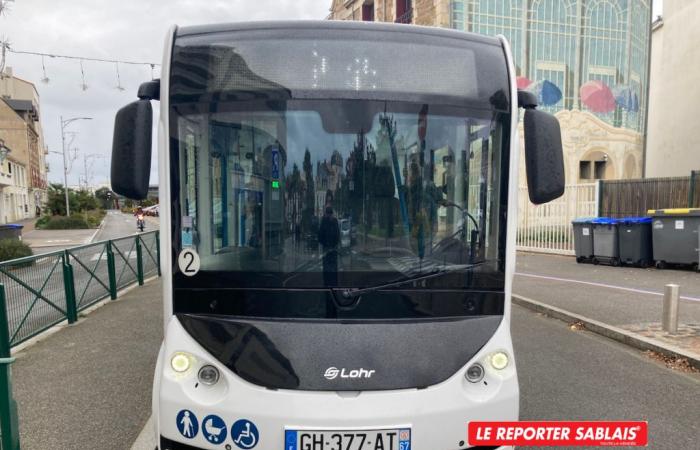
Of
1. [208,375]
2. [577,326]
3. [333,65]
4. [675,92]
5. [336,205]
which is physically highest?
[675,92]

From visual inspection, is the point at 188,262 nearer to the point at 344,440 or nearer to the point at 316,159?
the point at 316,159

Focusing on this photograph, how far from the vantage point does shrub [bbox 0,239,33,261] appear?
12391 mm

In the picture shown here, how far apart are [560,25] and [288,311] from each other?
30.6m

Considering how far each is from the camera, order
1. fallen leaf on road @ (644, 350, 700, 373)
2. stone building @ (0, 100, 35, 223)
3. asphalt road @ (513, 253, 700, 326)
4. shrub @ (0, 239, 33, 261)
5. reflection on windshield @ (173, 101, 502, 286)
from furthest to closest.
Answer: stone building @ (0, 100, 35, 223) → shrub @ (0, 239, 33, 261) → asphalt road @ (513, 253, 700, 326) → fallen leaf on road @ (644, 350, 700, 373) → reflection on windshield @ (173, 101, 502, 286)

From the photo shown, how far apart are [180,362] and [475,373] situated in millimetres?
1581

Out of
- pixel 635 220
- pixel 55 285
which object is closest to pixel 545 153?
pixel 55 285

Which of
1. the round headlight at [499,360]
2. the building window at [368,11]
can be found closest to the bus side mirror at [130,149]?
the round headlight at [499,360]

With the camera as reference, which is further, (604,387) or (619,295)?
(619,295)

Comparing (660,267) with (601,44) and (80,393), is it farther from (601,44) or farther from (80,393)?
(601,44)

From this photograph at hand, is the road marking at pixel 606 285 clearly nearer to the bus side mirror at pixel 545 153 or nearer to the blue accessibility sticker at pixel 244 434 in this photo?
the bus side mirror at pixel 545 153

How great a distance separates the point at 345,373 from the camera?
2264mm

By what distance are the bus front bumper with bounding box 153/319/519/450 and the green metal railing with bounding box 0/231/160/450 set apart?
1.15m

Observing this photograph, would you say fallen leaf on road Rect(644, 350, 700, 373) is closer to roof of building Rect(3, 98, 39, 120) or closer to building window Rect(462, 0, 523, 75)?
building window Rect(462, 0, 523, 75)

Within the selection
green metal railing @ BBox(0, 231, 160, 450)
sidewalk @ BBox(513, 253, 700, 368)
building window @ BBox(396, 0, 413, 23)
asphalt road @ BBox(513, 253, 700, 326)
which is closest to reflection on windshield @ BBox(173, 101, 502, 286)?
green metal railing @ BBox(0, 231, 160, 450)
